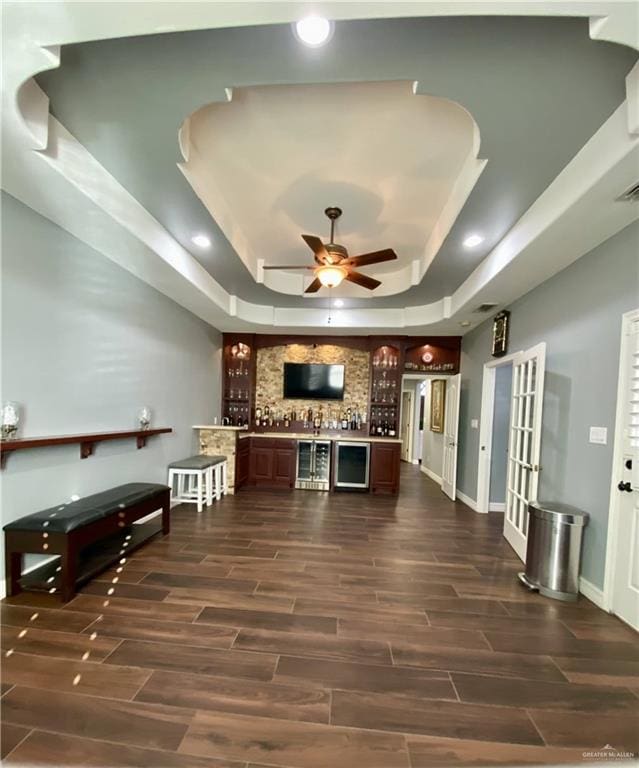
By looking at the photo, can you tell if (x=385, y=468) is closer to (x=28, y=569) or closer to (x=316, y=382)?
(x=316, y=382)

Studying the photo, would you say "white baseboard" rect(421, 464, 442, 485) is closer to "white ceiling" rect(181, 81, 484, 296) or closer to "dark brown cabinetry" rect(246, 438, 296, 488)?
"dark brown cabinetry" rect(246, 438, 296, 488)

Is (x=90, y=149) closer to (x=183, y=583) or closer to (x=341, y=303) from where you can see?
A: (x=183, y=583)

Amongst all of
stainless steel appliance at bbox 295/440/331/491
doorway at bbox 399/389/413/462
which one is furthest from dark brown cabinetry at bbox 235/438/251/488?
doorway at bbox 399/389/413/462

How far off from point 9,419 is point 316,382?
4916 millimetres

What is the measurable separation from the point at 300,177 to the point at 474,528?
14.8ft

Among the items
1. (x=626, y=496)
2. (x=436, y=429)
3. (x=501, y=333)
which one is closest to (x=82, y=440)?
(x=626, y=496)

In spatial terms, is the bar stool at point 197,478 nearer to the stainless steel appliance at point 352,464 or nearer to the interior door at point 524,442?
the stainless steel appliance at point 352,464

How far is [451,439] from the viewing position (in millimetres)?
6105

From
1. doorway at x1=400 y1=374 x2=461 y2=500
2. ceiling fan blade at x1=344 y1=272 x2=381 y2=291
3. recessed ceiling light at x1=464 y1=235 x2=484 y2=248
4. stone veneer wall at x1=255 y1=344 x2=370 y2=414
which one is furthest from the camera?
stone veneer wall at x1=255 y1=344 x2=370 y2=414

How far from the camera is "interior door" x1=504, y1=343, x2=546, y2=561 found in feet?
11.1

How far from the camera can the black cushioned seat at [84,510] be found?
2486mm

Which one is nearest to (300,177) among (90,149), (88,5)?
(90,149)

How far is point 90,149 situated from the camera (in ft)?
7.65

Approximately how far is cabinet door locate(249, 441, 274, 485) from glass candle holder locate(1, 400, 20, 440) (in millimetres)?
4038
